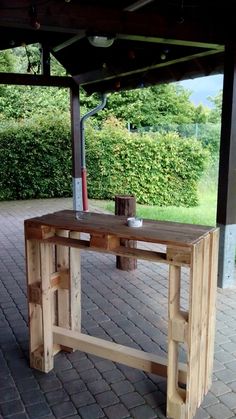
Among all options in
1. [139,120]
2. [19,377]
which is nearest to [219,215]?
[19,377]

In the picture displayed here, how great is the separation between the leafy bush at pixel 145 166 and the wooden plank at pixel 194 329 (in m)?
7.95

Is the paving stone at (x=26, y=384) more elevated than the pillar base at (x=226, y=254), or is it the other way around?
the pillar base at (x=226, y=254)

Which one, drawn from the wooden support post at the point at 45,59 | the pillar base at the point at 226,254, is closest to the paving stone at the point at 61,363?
the pillar base at the point at 226,254

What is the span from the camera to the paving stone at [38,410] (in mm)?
2221

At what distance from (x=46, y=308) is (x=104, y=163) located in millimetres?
7880

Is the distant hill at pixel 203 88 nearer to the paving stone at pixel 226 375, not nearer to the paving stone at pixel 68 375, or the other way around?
the paving stone at pixel 226 375

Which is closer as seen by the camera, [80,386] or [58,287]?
[80,386]

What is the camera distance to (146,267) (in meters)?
4.79

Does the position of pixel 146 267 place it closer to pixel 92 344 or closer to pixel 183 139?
pixel 92 344

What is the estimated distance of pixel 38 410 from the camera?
2262 mm

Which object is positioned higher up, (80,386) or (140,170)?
(140,170)

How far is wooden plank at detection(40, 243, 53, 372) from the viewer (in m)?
2.51

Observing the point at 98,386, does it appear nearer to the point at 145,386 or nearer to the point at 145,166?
the point at 145,386

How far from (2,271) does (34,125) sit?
6301mm
